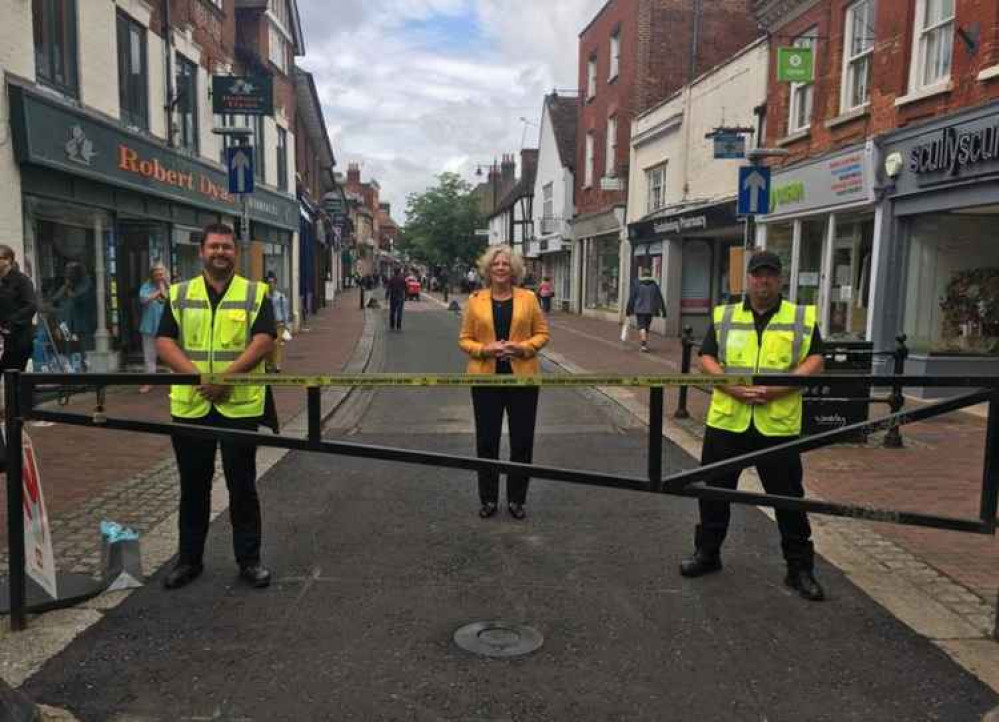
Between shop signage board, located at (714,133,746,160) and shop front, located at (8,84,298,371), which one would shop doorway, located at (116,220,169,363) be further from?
shop signage board, located at (714,133,746,160)

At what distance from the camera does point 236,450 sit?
4469 millimetres

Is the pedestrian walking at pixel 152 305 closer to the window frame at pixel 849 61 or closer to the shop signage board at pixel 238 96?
the shop signage board at pixel 238 96

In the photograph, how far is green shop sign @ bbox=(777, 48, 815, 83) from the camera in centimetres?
1370

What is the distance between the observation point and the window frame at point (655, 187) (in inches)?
944

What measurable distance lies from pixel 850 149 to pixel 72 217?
11.4 metres

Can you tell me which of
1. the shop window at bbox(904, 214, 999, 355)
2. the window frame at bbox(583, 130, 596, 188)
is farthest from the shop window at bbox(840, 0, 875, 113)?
the window frame at bbox(583, 130, 596, 188)

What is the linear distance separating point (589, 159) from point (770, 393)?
28539 millimetres

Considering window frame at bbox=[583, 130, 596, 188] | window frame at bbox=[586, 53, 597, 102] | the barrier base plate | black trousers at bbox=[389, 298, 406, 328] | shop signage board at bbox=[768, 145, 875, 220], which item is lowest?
the barrier base plate

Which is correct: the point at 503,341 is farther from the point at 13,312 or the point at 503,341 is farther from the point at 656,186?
the point at 656,186

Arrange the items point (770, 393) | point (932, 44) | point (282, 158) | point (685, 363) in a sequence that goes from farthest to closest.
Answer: point (282, 158)
point (932, 44)
point (685, 363)
point (770, 393)

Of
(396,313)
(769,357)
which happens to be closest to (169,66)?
(396,313)

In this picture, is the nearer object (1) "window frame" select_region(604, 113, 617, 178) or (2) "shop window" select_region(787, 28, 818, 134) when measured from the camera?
(2) "shop window" select_region(787, 28, 818, 134)

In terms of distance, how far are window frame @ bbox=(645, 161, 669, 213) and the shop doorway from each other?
1432cm

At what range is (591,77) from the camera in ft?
101
